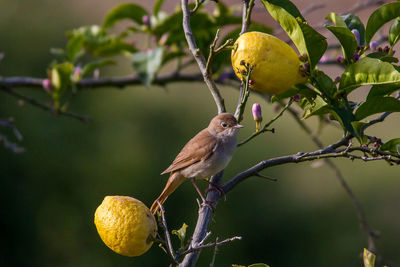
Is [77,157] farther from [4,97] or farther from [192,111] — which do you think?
[192,111]

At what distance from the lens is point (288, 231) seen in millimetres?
4543

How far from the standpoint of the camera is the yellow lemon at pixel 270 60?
1.35 meters

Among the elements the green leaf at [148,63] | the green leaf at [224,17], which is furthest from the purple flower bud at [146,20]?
the green leaf at [224,17]

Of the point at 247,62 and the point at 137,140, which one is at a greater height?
the point at 247,62

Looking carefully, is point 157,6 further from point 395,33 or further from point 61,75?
point 395,33

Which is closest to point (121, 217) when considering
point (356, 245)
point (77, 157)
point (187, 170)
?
point (187, 170)

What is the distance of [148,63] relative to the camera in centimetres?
266

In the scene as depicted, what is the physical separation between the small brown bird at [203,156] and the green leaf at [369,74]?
36.1 inches

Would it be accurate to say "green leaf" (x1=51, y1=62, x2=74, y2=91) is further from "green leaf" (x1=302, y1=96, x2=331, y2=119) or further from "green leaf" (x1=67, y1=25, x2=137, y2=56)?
"green leaf" (x1=302, y1=96, x2=331, y2=119)

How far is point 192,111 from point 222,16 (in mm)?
2366

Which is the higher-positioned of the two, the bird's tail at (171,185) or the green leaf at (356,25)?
the green leaf at (356,25)

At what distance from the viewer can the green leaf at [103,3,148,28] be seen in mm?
2826

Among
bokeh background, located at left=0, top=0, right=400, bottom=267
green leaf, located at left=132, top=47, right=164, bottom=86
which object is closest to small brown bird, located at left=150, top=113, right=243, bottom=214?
green leaf, located at left=132, top=47, right=164, bottom=86

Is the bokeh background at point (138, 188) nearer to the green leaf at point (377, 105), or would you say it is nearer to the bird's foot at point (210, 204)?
the bird's foot at point (210, 204)
